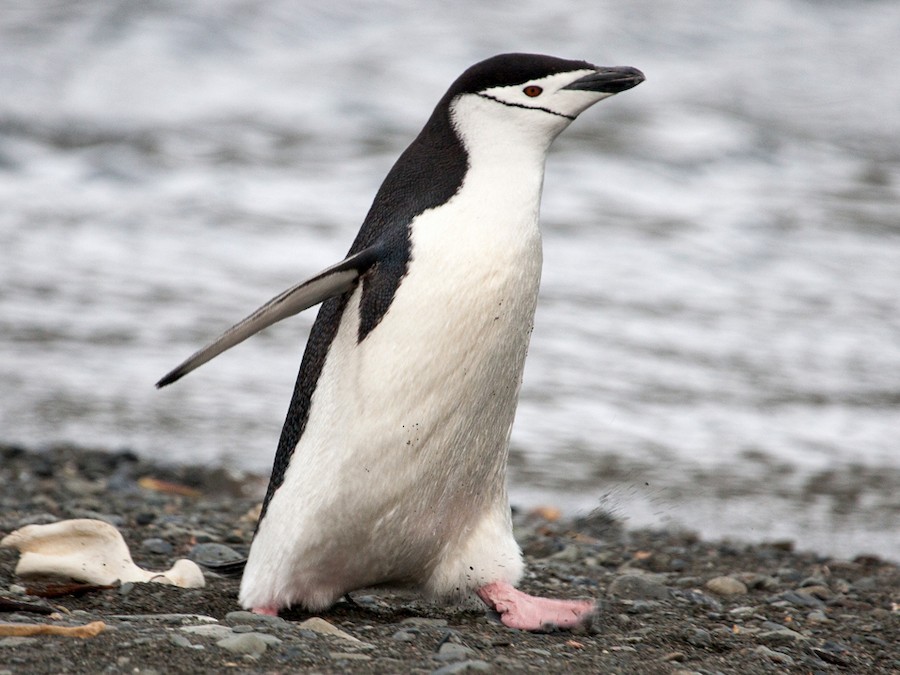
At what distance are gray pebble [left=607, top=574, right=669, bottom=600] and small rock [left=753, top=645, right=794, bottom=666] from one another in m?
0.66

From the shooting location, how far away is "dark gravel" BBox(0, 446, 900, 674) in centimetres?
234

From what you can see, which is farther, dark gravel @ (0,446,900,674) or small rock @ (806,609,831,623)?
small rock @ (806,609,831,623)

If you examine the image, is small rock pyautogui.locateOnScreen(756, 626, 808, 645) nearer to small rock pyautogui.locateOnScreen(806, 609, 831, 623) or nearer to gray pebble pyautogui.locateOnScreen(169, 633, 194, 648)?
small rock pyautogui.locateOnScreen(806, 609, 831, 623)

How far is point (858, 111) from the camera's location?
47.8 feet

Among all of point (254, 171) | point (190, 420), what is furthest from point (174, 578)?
point (254, 171)

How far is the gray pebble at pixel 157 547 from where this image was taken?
370 cm

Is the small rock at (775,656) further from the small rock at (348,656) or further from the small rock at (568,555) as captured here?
the small rock at (568,555)

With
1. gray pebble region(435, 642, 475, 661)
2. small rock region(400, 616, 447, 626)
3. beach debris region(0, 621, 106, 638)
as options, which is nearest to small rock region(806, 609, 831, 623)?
small rock region(400, 616, 447, 626)

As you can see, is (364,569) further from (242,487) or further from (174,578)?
(242,487)

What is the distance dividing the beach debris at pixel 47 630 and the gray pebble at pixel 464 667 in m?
0.63

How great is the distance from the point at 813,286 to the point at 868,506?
3.45 m

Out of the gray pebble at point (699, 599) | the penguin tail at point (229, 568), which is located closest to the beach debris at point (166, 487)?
the penguin tail at point (229, 568)

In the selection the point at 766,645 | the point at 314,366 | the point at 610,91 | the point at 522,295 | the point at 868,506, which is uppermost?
the point at 610,91

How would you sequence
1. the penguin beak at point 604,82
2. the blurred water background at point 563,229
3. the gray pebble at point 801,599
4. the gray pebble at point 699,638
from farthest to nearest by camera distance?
the blurred water background at point 563,229, the gray pebble at point 801,599, the penguin beak at point 604,82, the gray pebble at point 699,638
